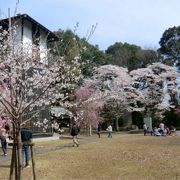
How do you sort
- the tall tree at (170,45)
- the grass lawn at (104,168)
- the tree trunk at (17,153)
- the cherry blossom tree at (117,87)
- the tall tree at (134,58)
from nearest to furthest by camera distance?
the tree trunk at (17,153), the grass lawn at (104,168), the cherry blossom tree at (117,87), the tall tree at (134,58), the tall tree at (170,45)

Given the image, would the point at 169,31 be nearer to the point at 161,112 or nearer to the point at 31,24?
the point at 161,112

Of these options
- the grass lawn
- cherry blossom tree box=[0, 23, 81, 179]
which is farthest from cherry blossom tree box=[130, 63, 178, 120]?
cherry blossom tree box=[0, 23, 81, 179]

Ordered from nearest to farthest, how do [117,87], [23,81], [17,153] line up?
[17,153] → [23,81] → [117,87]

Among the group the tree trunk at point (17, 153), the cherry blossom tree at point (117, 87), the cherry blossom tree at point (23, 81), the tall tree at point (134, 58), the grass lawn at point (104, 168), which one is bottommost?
the grass lawn at point (104, 168)

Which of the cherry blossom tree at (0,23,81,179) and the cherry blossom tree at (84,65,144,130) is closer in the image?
the cherry blossom tree at (0,23,81,179)

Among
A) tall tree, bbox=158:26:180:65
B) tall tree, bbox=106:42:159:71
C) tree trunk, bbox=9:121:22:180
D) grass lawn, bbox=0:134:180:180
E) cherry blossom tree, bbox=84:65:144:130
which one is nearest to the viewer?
tree trunk, bbox=9:121:22:180

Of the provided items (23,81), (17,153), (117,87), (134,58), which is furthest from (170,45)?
(17,153)

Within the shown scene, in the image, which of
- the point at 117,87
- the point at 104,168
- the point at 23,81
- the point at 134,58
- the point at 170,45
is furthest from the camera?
the point at 170,45

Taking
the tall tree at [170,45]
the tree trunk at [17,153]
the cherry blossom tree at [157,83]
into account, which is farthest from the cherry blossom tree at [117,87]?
the tree trunk at [17,153]

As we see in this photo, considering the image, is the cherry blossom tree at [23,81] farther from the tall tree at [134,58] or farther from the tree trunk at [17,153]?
the tall tree at [134,58]

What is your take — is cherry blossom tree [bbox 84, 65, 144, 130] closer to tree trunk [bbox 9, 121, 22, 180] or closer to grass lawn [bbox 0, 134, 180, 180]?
grass lawn [bbox 0, 134, 180, 180]

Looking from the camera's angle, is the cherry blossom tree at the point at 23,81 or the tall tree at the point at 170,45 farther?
the tall tree at the point at 170,45

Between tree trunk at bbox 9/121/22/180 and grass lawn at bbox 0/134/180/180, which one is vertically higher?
tree trunk at bbox 9/121/22/180

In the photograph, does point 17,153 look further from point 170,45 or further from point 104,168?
point 170,45
